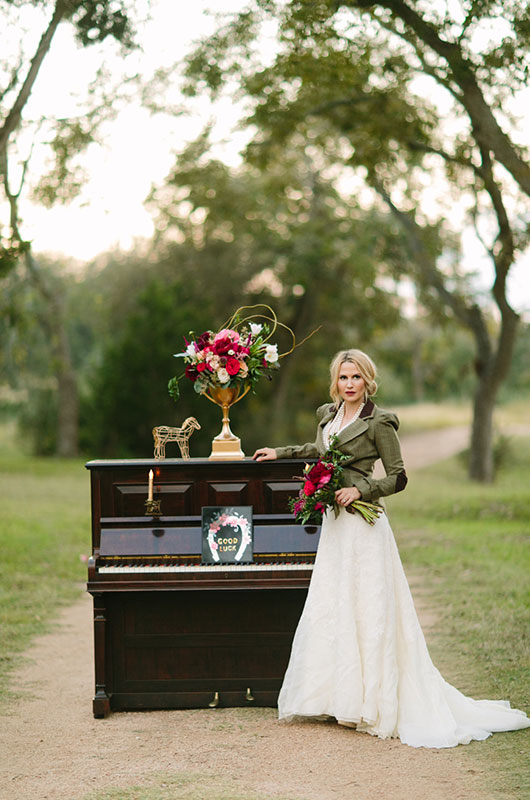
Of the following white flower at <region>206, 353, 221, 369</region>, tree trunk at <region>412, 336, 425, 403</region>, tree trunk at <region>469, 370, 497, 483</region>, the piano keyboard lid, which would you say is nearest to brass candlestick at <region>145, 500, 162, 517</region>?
the piano keyboard lid

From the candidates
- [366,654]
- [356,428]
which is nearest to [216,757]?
[366,654]

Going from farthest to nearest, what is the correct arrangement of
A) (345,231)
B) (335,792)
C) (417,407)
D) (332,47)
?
(417,407), (345,231), (332,47), (335,792)

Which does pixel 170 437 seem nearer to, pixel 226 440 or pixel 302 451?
pixel 226 440

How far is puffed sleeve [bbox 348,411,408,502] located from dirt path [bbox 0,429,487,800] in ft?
4.54

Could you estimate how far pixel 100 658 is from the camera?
20.9ft

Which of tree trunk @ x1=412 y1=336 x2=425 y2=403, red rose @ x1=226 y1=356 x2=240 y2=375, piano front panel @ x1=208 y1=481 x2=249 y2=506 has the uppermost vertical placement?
tree trunk @ x1=412 y1=336 x2=425 y2=403

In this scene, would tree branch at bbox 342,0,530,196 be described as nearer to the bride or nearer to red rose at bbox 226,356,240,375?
red rose at bbox 226,356,240,375

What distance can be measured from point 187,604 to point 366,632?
1325 millimetres

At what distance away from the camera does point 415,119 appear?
1836 cm

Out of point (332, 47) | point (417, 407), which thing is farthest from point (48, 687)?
point (417, 407)

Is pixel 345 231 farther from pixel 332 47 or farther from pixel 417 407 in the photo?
pixel 417 407

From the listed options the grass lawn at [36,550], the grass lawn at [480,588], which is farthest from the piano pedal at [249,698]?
the grass lawn at [36,550]

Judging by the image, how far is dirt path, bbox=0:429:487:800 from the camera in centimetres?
504

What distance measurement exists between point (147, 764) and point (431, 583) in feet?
23.4
